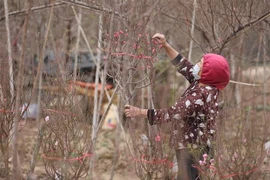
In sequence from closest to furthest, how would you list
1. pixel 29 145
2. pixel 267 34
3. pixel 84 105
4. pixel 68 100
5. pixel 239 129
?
pixel 239 129 → pixel 68 100 → pixel 84 105 → pixel 267 34 → pixel 29 145

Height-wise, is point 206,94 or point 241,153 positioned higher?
point 206,94

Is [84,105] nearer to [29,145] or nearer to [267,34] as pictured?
[267,34]

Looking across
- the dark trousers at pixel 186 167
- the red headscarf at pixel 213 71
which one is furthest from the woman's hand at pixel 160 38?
the dark trousers at pixel 186 167

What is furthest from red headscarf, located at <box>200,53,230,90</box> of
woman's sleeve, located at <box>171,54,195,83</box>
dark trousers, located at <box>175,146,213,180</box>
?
dark trousers, located at <box>175,146,213,180</box>

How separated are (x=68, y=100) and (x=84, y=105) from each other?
743 mm

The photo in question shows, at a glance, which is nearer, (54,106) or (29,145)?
(54,106)

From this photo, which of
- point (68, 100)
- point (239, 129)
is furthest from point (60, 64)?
point (239, 129)

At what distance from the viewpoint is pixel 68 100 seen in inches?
159

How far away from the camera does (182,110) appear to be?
3.78 m

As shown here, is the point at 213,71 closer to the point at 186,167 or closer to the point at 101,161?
the point at 186,167

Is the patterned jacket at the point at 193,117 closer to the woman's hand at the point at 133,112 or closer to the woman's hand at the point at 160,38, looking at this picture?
the woman's hand at the point at 133,112

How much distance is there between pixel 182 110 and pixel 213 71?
1.31 ft

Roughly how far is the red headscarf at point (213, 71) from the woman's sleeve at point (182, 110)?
6.8 inches

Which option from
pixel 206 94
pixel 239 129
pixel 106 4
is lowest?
pixel 239 129
